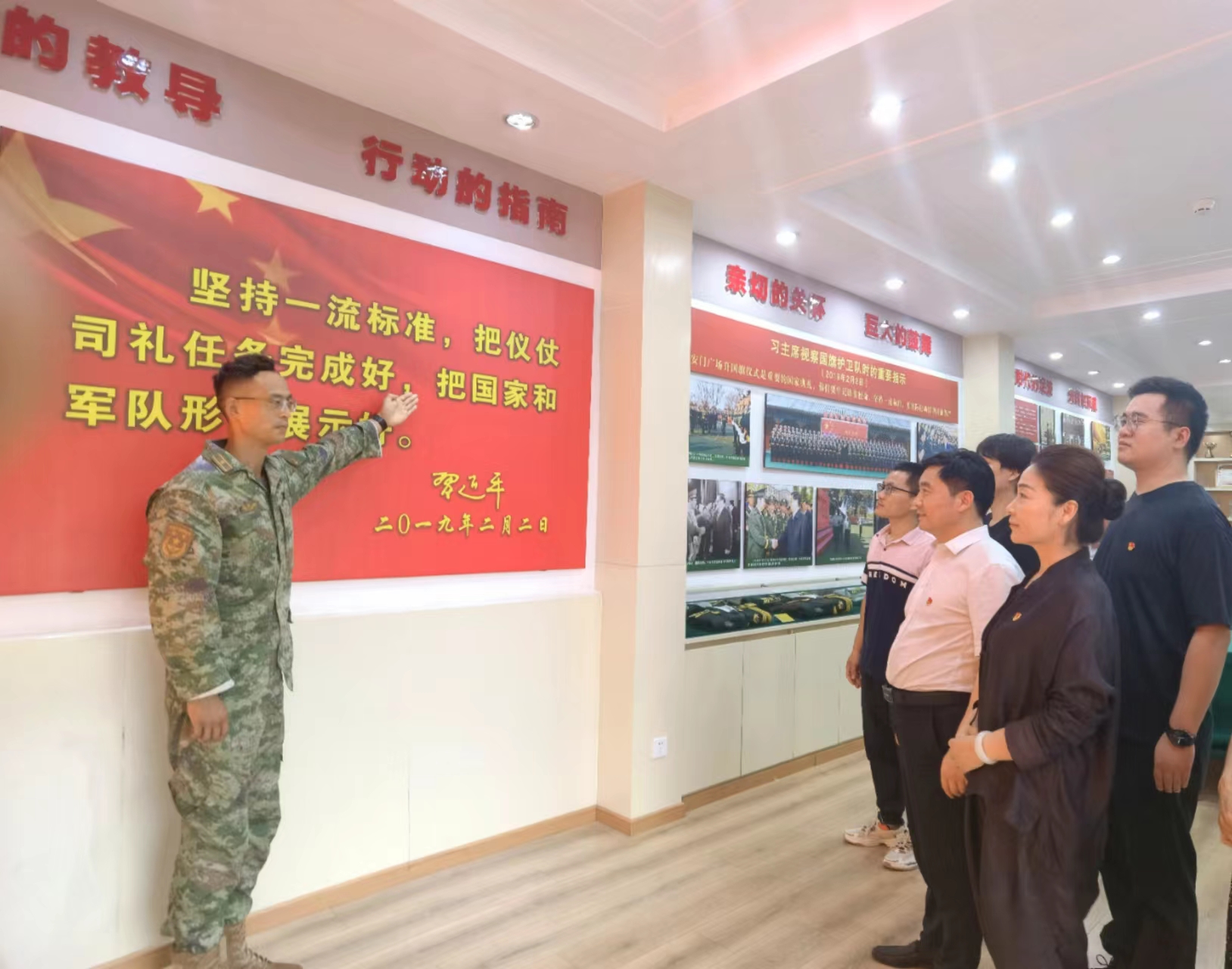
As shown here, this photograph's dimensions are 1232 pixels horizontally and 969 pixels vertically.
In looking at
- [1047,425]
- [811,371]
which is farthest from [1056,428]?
[811,371]

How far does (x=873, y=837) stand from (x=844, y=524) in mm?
2265

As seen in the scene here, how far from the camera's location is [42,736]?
6.89ft

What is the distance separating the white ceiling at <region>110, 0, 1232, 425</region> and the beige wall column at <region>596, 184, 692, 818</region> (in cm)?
33

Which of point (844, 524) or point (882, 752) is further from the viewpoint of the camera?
point (844, 524)

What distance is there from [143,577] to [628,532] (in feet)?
6.15

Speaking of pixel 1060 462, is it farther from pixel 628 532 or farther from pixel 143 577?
pixel 143 577

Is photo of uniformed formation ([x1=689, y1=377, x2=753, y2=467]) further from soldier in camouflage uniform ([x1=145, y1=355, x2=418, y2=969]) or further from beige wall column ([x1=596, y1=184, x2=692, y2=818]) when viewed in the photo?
soldier in camouflage uniform ([x1=145, y1=355, x2=418, y2=969])

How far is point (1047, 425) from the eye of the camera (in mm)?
7469

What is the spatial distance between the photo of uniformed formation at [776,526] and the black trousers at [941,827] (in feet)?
7.33

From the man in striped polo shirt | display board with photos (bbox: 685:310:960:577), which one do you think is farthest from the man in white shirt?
display board with photos (bbox: 685:310:960:577)

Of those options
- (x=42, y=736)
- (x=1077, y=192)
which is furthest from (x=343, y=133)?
(x=1077, y=192)

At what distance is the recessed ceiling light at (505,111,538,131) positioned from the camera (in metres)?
2.85

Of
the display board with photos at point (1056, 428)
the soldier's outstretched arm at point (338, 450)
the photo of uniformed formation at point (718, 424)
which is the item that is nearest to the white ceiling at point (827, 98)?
the photo of uniformed formation at point (718, 424)

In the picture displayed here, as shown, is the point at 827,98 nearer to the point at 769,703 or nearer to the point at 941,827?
the point at 941,827
